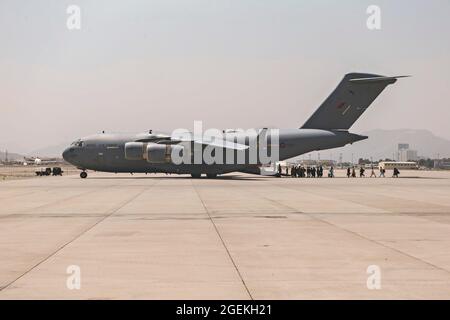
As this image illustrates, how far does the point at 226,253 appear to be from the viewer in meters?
10.7

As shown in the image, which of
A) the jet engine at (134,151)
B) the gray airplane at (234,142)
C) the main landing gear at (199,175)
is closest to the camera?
the gray airplane at (234,142)

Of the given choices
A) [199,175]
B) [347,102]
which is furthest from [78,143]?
[347,102]

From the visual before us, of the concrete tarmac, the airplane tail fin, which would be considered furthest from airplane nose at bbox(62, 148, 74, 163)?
the concrete tarmac

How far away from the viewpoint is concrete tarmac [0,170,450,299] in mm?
7602

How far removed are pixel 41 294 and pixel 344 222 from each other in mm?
10596

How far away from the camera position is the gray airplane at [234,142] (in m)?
50.7

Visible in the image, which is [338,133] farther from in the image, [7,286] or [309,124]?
[7,286]

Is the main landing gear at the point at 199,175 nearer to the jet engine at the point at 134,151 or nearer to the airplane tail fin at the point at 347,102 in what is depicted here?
the jet engine at the point at 134,151

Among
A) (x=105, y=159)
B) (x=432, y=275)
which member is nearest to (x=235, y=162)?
(x=105, y=159)

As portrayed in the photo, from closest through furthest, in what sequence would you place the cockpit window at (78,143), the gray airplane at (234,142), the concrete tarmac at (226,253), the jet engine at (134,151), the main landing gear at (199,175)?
the concrete tarmac at (226,253), the gray airplane at (234,142), the jet engine at (134,151), the main landing gear at (199,175), the cockpit window at (78,143)

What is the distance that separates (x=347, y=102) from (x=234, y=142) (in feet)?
39.0

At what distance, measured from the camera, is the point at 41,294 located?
7.30 m

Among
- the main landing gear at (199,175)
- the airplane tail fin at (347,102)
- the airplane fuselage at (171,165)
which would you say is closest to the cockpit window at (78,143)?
the airplane fuselage at (171,165)

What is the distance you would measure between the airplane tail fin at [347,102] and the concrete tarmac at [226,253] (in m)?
34.8
